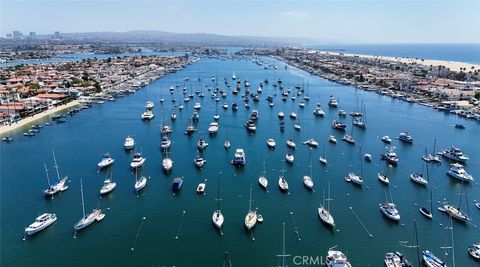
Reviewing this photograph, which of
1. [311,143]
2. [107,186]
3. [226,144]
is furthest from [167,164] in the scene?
[311,143]

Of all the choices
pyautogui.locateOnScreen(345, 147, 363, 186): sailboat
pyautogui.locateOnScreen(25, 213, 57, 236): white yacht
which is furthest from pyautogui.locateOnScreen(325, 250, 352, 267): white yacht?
pyautogui.locateOnScreen(25, 213, 57, 236): white yacht

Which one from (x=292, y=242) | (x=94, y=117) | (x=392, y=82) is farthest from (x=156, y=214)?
(x=392, y=82)

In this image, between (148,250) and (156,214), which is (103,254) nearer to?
(148,250)

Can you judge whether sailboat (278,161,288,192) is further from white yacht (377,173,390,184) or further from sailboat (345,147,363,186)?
white yacht (377,173,390,184)

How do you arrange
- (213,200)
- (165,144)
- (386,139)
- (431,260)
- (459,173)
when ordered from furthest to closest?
(386,139) < (165,144) < (459,173) < (213,200) < (431,260)

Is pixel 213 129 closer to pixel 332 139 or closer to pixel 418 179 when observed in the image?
pixel 332 139
